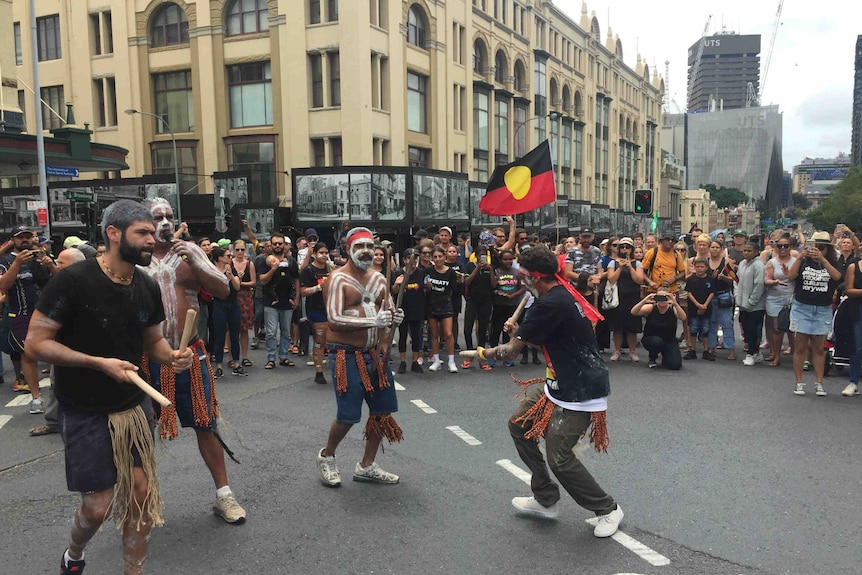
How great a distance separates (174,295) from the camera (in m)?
4.61

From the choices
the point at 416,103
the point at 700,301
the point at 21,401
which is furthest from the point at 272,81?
the point at 21,401

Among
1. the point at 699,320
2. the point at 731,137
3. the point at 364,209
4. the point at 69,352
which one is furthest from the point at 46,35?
the point at 731,137

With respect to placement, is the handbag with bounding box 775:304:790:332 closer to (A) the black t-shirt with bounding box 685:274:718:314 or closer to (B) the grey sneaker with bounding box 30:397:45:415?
(A) the black t-shirt with bounding box 685:274:718:314

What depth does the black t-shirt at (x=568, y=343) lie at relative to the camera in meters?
4.40

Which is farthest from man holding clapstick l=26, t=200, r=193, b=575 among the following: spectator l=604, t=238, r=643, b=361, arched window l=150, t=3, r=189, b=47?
arched window l=150, t=3, r=189, b=47

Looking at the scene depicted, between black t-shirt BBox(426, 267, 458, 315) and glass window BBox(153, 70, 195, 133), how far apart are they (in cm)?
2939

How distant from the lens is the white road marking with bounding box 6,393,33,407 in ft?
26.2

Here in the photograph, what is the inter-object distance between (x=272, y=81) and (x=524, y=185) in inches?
966

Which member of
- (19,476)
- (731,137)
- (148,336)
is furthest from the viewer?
(731,137)

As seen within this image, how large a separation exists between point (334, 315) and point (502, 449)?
6.78ft

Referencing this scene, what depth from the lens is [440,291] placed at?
999 cm

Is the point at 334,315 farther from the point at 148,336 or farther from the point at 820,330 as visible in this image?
the point at 820,330

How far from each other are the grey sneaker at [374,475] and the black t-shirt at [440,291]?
4861mm

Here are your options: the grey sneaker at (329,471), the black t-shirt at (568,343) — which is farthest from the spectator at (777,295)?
the grey sneaker at (329,471)
